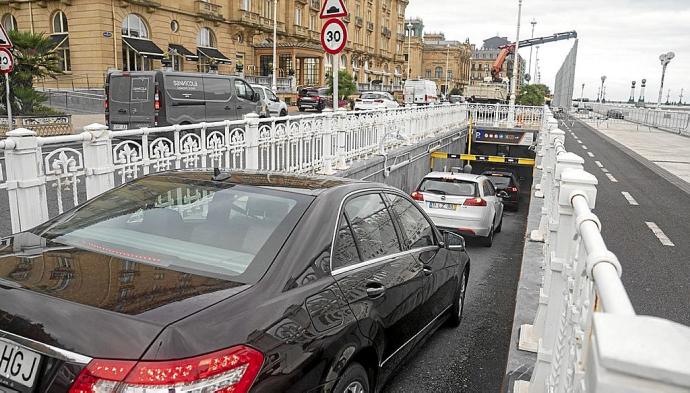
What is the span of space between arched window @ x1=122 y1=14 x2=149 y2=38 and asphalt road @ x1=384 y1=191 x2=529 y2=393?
32608 millimetres

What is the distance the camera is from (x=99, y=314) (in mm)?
2121

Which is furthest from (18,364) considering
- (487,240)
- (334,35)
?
(487,240)

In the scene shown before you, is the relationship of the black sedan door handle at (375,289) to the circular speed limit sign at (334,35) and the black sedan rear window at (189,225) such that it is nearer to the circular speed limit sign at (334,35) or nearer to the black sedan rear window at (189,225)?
the black sedan rear window at (189,225)

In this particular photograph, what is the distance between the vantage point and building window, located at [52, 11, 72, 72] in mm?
33812

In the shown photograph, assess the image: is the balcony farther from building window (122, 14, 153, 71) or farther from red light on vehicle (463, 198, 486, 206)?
red light on vehicle (463, 198, 486, 206)

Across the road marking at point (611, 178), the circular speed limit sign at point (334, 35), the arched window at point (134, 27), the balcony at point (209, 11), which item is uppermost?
the balcony at point (209, 11)

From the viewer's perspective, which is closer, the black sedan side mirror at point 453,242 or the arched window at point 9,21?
the black sedan side mirror at point 453,242

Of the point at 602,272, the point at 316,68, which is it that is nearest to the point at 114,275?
the point at 602,272

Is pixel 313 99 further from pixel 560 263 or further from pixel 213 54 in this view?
pixel 560 263

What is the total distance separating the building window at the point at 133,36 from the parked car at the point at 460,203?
2886 cm

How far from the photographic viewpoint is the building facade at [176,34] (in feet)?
108

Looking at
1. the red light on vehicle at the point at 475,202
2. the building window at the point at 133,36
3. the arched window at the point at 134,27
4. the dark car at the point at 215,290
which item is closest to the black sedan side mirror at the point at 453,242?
the dark car at the point at 215,290

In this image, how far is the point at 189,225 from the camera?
3.08 meters

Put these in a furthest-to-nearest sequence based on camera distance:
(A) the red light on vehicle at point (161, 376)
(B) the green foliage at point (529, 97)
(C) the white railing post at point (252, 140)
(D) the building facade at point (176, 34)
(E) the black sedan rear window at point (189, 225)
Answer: (B) the green foliage at point (529, 97) → (D) the building facade at point (176, 34) → (C) the white railing post at point (252, 140) → (E) the black sedan rear window at point (189, 225) → (A) the red light on vehicle at point (161, 376)
